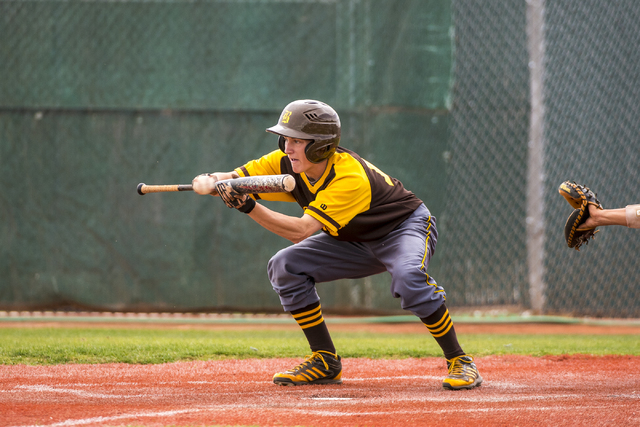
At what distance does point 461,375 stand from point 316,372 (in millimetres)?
772

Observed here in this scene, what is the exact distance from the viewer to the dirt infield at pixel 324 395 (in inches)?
106

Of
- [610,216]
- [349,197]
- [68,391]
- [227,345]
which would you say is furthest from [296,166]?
[610,216]

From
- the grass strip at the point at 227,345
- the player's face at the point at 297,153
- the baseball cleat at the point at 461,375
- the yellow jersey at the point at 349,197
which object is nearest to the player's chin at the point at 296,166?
the player's face at the point at 297,153

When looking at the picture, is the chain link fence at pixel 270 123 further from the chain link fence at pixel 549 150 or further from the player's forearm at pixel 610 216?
the player's forearm at pixel 610 216

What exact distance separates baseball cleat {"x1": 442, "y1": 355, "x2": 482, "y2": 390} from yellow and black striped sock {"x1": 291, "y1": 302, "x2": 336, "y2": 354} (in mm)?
653

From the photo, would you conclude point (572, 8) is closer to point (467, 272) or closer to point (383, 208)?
point (467, 272)

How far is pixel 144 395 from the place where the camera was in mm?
3248

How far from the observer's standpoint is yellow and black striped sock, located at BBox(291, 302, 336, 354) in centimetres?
378

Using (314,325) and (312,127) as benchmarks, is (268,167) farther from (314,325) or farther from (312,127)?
(314,325)

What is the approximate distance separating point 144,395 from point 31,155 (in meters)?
4.08

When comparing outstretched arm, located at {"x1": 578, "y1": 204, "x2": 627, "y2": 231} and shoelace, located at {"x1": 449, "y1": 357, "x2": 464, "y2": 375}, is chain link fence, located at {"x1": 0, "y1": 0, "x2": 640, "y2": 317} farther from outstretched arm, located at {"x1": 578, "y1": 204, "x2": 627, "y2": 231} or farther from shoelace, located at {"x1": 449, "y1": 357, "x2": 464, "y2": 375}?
shoelace, located at {"x1": 449, "y1": 357, "x2": 464, "y2": 375}

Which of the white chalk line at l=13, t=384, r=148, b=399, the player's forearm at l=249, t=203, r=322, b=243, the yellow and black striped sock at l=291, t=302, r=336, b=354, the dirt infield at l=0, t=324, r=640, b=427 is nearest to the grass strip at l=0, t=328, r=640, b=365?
the dirt infield at l=0, t=324, r=640, b=427

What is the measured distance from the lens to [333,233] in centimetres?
365

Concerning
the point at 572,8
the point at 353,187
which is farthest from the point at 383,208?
the point at 572,8
